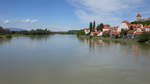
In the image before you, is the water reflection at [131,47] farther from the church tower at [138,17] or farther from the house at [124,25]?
the church tower at [138,17]

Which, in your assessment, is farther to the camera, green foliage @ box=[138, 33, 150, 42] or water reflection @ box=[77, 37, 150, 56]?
green foliage @ box=[138, 33, 150, 42]

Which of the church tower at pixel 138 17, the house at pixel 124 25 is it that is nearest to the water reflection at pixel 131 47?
the house at pixel 124 25

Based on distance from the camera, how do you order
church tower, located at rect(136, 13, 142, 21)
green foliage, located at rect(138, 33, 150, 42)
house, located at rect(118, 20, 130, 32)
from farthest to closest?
church tower, located at rect(136, 13, 142, 21)
house, located at rect(118, 20, 130, 32)
green foliage, located at rect(138, 33, 150, 42)

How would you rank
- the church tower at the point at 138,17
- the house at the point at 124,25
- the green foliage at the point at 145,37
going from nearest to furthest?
the green foliage at the point at 145,37 → the house at the point at 124,25 → the church tower at the point at 138,17

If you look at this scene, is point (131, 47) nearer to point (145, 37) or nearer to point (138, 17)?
point (145, 37)

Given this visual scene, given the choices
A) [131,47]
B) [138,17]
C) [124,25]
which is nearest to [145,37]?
[131,47]

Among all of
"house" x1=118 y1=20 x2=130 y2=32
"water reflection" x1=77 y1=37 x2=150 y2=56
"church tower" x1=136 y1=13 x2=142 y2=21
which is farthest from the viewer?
"church tower" x1=136 y1=13 x2=142 y2=21

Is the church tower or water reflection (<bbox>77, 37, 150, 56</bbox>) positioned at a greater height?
the church tower

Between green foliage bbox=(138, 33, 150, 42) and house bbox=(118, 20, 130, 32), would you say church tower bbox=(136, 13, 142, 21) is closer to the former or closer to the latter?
house bbox=(118, 20, 130, 32)

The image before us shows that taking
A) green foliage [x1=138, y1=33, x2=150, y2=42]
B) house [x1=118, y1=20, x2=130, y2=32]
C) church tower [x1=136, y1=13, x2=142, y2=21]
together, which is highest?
church tower [x1=136, y1=13, x2=142, y2=21]

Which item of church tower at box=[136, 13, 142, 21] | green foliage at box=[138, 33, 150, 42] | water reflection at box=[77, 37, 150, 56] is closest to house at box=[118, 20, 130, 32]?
church tower at box=[136, 13, 142, 21]

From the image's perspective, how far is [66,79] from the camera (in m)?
6.50

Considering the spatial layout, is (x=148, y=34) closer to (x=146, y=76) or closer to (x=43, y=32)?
(x=146, y=76)

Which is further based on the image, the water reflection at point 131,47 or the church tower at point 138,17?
the church tower at point 138,17
